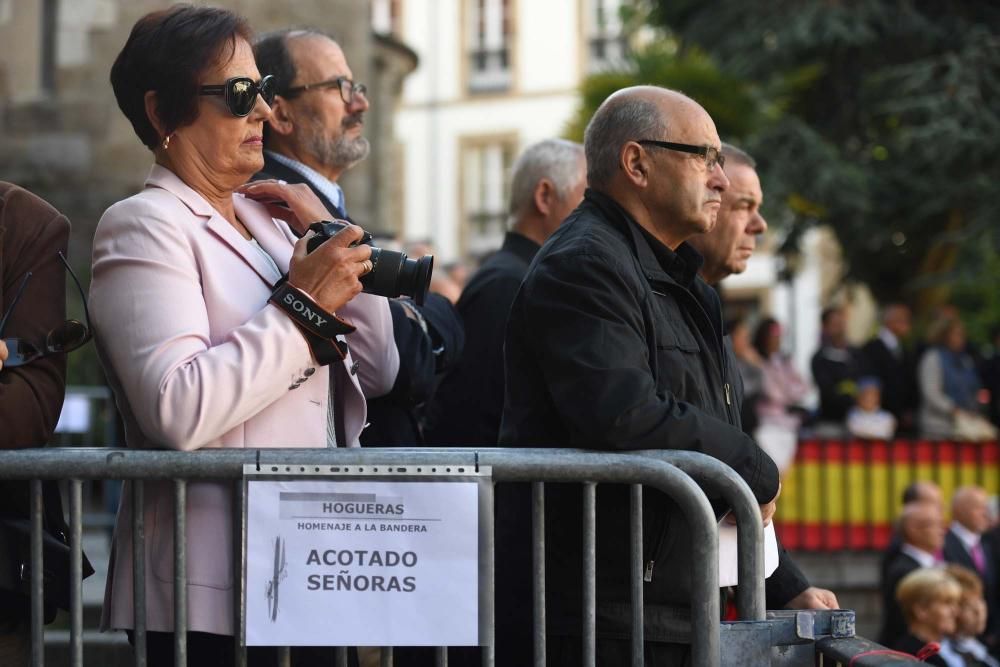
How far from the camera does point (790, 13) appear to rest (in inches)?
742

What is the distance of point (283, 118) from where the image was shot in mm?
4996

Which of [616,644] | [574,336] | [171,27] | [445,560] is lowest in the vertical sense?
[616,644]

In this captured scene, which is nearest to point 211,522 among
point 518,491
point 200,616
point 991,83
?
point 200,616

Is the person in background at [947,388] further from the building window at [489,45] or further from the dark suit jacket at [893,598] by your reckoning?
the building window at [489,45]

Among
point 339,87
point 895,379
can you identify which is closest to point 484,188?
point 895,379

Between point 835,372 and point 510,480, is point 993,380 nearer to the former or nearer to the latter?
point 835,372

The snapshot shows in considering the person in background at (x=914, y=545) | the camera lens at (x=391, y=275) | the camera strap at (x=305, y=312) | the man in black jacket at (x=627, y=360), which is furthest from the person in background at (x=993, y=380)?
the camera strap at (x=305, y=312)

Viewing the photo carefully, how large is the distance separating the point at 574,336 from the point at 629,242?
39 centimetres

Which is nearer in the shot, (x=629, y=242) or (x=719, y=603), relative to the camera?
(x=719, y=603)

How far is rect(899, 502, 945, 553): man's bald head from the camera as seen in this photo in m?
10.6

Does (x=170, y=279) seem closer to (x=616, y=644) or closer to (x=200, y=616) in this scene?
(x=200, y=616)

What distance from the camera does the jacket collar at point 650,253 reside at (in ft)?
13.2

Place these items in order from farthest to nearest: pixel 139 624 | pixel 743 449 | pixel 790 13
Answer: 1. pixel 790 13
2. pixel 743 449
3. pixel 139 624

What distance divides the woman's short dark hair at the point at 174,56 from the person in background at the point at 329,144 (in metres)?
0.94
